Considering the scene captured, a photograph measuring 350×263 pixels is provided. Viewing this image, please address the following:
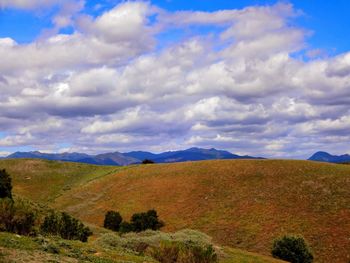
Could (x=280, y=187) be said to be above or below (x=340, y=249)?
above

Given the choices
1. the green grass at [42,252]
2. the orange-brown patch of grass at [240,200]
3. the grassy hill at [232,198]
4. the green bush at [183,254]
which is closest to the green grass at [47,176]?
the grassy hill at [232,198]

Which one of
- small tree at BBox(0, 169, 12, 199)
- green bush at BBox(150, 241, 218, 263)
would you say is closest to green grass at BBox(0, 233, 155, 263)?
green bush at BBox(150, 241, 218, 263)

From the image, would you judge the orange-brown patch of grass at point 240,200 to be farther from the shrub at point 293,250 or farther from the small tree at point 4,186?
the small tree at point 4,186

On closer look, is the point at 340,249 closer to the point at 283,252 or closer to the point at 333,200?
the point at 283,252

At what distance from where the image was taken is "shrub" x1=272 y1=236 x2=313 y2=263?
1617 inches

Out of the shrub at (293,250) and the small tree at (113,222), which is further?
the small tree at (113,222)

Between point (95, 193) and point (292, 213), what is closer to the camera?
point (292, 213)

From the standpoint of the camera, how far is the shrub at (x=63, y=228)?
31.4m

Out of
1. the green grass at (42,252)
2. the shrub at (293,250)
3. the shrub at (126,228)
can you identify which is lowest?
the shrub at (293,250)

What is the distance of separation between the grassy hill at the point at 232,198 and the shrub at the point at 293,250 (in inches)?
138

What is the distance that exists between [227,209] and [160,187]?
17.0 m

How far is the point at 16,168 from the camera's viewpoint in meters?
103

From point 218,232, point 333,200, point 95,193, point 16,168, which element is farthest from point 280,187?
point 16,168

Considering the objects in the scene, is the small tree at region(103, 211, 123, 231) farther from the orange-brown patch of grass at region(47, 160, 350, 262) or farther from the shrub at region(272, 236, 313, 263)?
the shrub at region(272, 236, 313, 263)
